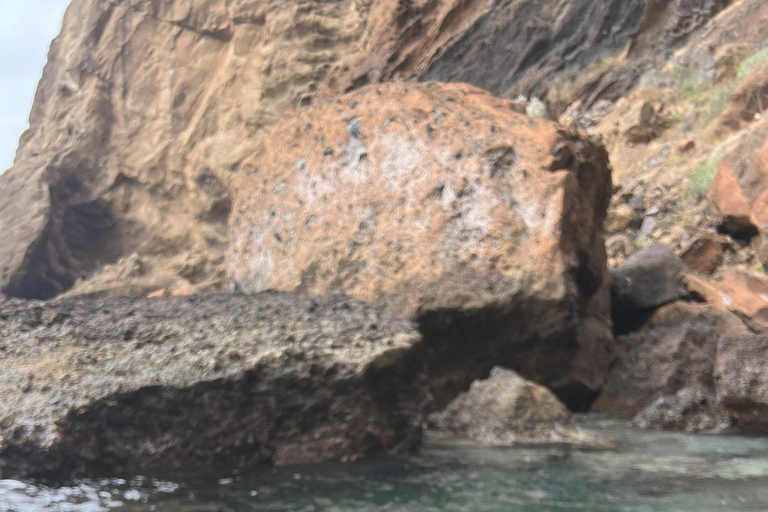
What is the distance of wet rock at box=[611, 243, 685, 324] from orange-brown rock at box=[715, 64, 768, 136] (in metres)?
2.66

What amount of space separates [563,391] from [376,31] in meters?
8.90

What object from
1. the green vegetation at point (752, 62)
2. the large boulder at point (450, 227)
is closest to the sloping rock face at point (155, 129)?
the green vegetation at point (752, 62)

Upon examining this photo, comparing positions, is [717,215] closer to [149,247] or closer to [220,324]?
[220,324]

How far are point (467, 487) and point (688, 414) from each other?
152cm

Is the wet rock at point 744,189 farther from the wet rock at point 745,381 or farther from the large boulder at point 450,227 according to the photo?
the wet rock at point 745,381

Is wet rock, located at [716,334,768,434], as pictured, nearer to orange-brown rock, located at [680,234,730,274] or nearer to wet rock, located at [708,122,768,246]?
wet rock, located at [708,122,768,246]

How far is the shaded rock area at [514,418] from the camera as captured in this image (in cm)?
287

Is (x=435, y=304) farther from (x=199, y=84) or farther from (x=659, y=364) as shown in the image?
(x=199, y=84)

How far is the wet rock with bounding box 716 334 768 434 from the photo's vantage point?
3.00 meters

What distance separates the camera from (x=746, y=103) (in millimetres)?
6836

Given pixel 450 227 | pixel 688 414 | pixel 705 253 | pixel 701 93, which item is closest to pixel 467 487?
pixel 688 414

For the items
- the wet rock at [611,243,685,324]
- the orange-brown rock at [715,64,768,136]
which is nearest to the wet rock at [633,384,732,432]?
the wet rock at [611,243,685,324]

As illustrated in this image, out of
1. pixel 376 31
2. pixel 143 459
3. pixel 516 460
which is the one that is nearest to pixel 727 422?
pixel 516 460

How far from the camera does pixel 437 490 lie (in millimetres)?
2129
